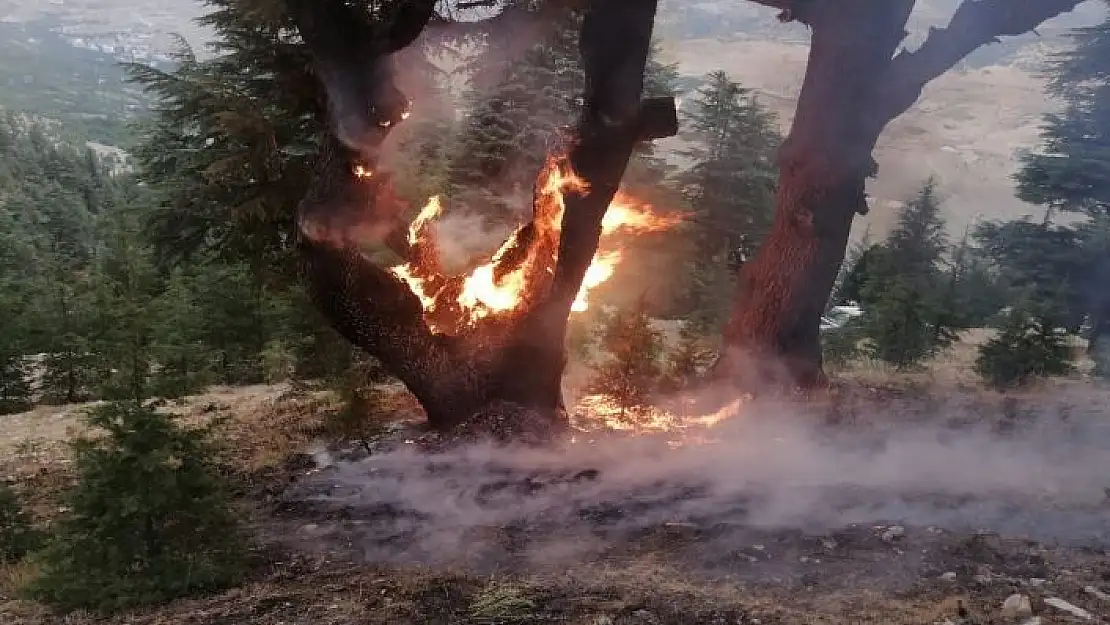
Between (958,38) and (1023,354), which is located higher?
(958,38)

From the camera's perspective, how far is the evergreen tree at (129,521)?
4.32 meters

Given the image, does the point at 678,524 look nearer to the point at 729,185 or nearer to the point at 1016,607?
the point at 1016,607

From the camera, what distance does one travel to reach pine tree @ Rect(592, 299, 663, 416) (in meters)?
9.02

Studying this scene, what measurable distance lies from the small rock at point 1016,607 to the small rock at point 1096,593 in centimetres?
44

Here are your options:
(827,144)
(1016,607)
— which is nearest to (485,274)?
(827,144)

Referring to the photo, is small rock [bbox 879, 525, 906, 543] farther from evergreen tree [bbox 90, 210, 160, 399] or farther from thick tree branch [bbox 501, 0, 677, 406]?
evergreen tree [bbox 90, 210, 160, 399]

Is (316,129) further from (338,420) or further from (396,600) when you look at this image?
(396,600)

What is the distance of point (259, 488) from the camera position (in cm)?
659

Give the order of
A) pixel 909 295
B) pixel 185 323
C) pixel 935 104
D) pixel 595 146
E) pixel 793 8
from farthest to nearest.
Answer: pixel 935 104, pixel 909 295, pixel 185 323, pixel 793 8, pixel 595 146

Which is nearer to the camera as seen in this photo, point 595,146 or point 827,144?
point 595,146

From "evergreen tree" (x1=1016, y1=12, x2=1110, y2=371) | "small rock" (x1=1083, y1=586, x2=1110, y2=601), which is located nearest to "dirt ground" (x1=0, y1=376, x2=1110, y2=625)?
"small rock" (x1=1083, y1=586, x2=1110, y2=601)

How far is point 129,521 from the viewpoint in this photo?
14.4 feet

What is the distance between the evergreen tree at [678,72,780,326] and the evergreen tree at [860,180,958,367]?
4007 millimetres

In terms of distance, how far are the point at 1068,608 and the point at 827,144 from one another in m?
5.33
